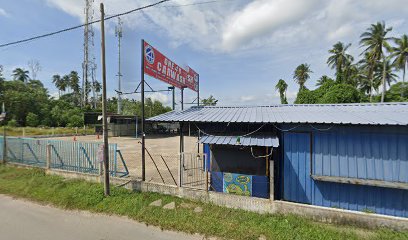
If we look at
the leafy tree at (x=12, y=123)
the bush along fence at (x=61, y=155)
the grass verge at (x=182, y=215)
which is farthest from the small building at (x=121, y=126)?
the grass verge at (x=182, y=215)

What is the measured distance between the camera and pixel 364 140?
6.20 metres

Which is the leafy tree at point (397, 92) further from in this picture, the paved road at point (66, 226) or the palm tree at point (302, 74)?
the paved road at point (66, 226)

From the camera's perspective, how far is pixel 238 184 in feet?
23.1

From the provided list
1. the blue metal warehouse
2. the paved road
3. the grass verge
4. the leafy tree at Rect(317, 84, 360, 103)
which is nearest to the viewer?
the grass verge

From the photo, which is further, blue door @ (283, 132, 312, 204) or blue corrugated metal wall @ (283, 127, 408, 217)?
blue door @ (283, 132, 312, 204)

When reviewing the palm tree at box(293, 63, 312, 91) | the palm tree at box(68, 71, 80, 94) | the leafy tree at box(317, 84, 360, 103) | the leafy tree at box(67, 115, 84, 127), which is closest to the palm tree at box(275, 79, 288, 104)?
the palm tree at box(293, 63, 312, 91)

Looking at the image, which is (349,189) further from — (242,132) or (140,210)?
(140,210)

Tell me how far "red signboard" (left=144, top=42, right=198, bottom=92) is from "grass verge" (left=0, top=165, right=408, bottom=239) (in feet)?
16.0

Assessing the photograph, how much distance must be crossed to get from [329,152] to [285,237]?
299 centimetres

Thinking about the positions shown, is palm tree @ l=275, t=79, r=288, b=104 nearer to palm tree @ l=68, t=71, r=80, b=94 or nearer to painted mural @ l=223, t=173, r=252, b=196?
→ painted mural @ l=223, t=173, r=252, b=196

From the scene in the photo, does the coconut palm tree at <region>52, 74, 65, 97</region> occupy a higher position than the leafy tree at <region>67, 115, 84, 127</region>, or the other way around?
the coconut palm tree at <region>52, 74, 65, 97</region>

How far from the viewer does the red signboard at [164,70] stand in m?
8.47

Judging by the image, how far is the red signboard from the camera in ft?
27.8

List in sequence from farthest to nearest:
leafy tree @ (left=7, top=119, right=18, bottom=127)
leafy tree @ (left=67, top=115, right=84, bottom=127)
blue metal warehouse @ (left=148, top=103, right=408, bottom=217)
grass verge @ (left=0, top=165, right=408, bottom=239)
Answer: leafy tree @ (left=67, top=115, right=84, bottom=127)
leafy tree @ (left=7, top=119, right=18, bottom=127)
blue metal warehouse @ (left=148, top=103, right=408, bottom=217)
grass verge @ (left=0, top=165, right=408, bottom=239)
